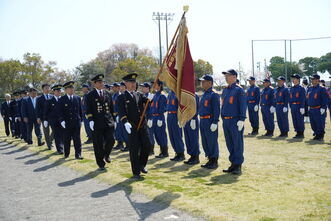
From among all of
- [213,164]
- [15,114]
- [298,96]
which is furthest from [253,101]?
[15,114]

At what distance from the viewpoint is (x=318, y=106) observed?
40.2ft

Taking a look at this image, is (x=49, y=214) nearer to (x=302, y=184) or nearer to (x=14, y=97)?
(x=302, y=184)

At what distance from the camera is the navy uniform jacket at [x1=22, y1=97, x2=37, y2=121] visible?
1425cm

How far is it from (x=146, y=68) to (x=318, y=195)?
201 ft

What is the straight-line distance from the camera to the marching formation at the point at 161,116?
7.76 metres

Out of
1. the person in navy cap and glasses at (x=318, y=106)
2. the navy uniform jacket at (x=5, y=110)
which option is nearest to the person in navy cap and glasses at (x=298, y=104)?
the person in navy cap and glasses at (x=318, y=106)

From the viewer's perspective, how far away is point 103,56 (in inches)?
3127

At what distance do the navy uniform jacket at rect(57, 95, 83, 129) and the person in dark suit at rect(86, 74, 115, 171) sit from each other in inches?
71.5

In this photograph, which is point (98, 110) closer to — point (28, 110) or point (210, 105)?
point (210, 105)

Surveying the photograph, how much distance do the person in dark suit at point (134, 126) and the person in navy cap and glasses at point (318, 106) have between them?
7206mm

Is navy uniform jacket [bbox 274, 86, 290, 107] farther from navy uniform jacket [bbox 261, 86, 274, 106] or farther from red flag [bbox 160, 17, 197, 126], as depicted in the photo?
red flag [bbox 160, 17, 197, 126]

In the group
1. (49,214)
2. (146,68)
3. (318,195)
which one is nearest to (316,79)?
(318,195)

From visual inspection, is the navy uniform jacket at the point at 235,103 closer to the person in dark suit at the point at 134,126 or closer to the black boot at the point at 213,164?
the black boot at the point at 213,164

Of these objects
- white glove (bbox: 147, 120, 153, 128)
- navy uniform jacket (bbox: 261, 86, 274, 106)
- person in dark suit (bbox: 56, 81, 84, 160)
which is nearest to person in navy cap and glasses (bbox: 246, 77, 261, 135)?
navy uniform jacket (bbox: 261, 86, 274, 106)
